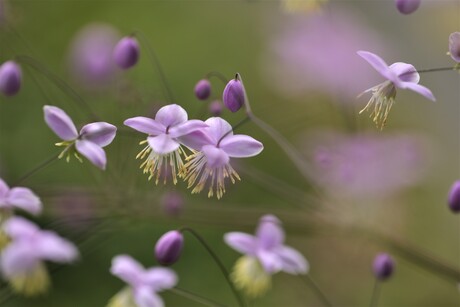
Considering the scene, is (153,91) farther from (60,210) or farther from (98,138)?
(98,138)

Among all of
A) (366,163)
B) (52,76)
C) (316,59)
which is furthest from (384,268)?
(316,59)

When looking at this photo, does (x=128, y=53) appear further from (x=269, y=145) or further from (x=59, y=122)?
(x=269, y=145)

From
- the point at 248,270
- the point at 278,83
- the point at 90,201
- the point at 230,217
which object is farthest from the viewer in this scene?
the point at 278,83

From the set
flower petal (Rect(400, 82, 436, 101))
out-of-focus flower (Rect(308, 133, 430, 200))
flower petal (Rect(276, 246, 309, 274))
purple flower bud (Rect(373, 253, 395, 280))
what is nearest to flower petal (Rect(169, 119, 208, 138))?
flower petal (Rect(400, 82, 436, 101))

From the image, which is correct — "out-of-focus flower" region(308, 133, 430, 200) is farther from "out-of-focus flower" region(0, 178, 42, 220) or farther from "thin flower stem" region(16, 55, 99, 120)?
"out-of-focus flower" region(0, 178, 42, 220)

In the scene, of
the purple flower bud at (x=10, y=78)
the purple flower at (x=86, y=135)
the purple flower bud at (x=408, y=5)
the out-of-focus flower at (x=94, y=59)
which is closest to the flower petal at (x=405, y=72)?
the purple flower bud at (x=408, y=5)

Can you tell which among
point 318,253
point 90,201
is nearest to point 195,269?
point 318,253
